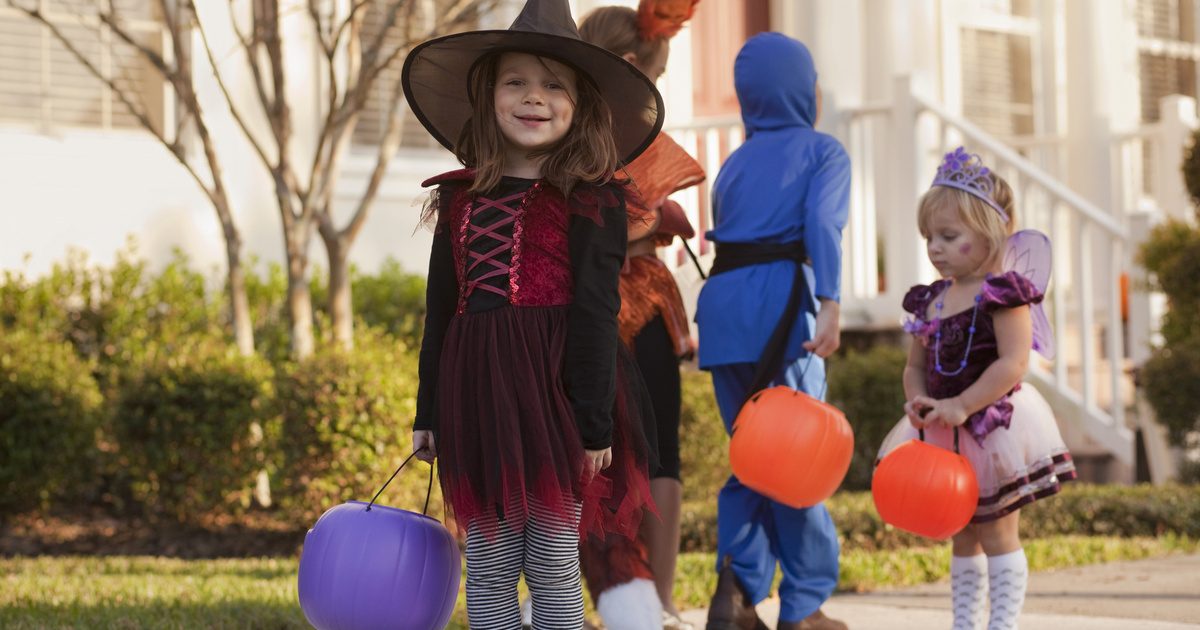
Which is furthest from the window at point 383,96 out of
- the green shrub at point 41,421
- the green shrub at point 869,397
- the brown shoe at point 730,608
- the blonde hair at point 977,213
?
the blonde hair at point 977,213

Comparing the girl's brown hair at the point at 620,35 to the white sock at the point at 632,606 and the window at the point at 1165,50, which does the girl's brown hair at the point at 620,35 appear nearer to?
the white sock at the point at 632,606

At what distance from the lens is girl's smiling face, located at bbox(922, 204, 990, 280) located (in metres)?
4.57

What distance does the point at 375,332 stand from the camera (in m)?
8.53

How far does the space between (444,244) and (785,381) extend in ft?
5.19

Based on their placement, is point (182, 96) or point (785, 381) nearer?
point (785, 381)

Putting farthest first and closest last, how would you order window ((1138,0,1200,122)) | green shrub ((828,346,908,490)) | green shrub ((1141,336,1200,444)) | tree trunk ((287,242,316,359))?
window ((1138,0,1200,122)) < green shrub ((828,346,908,490)) < green shrub ((1141,336,1200,444)) < tree trunk ((287,242,316,359))

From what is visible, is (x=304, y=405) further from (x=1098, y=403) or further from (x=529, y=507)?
(x=1098, y=403)

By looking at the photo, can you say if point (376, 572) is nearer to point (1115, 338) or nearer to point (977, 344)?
point (977, 344)

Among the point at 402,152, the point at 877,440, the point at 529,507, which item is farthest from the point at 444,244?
the point at 402,152

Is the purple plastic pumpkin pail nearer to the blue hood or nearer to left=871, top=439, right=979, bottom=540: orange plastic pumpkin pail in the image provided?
left=871, top=439, right=979, bottom=540: orange plastic pumpkin pail

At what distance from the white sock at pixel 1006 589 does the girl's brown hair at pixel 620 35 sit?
193cm

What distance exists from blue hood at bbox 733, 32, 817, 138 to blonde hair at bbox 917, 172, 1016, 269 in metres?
0.62

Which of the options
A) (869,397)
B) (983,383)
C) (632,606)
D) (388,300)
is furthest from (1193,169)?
(632,606)

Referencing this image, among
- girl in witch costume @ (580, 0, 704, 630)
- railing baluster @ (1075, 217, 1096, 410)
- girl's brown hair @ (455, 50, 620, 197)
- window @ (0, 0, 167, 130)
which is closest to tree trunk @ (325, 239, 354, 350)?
window @ (0, 0, 167, 130)
